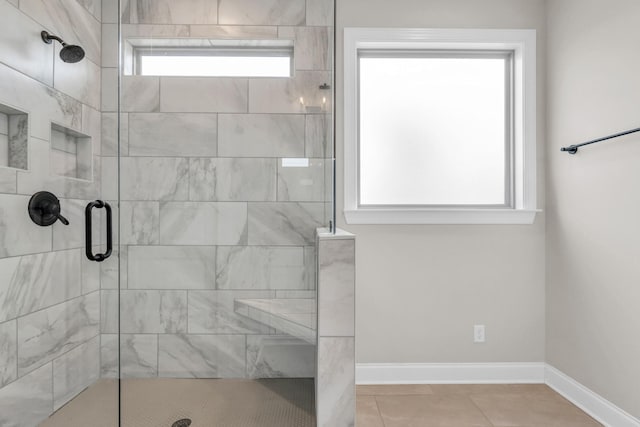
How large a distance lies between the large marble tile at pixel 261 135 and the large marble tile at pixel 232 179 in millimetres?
40

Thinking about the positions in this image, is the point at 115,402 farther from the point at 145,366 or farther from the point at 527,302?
the point at 527,302

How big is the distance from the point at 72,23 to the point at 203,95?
70 centimetres

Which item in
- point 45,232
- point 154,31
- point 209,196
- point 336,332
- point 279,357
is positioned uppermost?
point 154,31

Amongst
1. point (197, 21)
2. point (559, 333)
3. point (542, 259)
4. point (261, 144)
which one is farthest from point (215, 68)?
point (559, 333)

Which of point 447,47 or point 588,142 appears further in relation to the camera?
point 447,47

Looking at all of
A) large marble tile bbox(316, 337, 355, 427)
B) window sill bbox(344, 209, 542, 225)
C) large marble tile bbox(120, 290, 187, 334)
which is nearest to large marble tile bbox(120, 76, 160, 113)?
large marble tile bbox(120, 290, 187, 334)

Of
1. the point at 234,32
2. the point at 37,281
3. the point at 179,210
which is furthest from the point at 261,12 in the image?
the point at 37,281

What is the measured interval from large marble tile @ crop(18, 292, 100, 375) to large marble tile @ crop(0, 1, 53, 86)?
93cm

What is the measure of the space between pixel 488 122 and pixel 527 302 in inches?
46.4

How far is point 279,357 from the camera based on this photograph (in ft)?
5.32

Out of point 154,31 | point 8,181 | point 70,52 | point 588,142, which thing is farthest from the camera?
point 588,142

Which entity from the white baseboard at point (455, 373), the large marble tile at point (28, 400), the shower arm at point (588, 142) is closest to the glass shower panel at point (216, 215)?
the large marble tile at point (28, 400)

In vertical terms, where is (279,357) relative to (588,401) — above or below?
above

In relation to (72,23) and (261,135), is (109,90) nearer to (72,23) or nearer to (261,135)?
(72,23)
